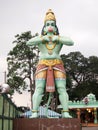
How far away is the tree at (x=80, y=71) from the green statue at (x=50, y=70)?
29.7 m

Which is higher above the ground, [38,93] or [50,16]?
[50,16]

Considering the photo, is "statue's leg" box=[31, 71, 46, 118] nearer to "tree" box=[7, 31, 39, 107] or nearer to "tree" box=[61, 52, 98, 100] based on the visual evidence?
"tree" box=[7, 31, 39, 107]

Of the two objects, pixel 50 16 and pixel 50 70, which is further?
pixel 50 16

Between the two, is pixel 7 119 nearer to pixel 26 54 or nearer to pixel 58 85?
pixel 58 85

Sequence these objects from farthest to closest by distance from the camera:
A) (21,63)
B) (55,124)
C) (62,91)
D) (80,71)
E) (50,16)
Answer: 1. (80,71)
2. (21,63)
3. (50,16)
4. (62,91)
5. (55,124)

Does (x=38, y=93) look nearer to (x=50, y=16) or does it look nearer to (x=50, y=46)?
(x=50, y=46)

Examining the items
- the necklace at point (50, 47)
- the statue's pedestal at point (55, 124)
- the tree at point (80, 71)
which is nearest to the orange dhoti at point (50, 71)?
the necklace at point (50, 47)

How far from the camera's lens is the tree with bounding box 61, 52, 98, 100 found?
136ft

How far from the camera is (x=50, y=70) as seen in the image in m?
11.4

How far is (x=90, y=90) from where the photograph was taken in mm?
39938

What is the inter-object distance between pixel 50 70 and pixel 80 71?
3203 centimetres

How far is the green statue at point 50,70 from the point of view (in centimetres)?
1130

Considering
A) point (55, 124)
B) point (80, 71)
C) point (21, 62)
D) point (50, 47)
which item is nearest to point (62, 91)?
point (55, 124)

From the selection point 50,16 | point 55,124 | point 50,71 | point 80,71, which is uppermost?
point 80,71
